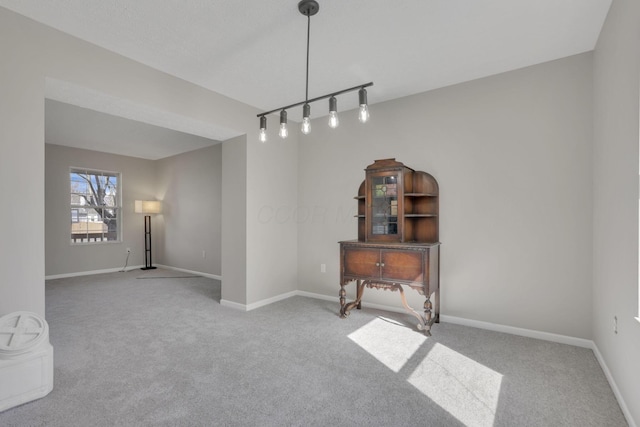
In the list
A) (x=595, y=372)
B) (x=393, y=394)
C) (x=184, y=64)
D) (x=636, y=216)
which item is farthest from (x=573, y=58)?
(x=184, y=64)

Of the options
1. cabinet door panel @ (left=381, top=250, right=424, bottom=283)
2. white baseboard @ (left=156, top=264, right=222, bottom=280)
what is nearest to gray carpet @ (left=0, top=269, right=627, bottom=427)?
cabinet door panel @ (left=381, top=250, right=424, bottom=283)

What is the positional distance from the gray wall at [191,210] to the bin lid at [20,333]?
3.88 m

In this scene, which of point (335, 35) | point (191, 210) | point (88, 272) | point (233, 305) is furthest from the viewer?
point (191, 210)

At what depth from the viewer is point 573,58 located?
9.02 ft

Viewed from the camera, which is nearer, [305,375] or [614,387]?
[614,387]

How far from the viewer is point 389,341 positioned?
2.83 m

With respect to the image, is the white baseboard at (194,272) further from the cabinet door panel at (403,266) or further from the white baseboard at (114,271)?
the cabinet door panel at (403,266)

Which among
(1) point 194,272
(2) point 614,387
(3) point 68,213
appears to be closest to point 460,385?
(2) point 614,387

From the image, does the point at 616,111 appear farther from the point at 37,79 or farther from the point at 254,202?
the point at 37,79

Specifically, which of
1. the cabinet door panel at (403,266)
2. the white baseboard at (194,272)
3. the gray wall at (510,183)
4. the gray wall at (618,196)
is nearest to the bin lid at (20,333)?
the cabinet door panel at (403,266)

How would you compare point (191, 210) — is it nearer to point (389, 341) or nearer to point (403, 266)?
point (403, 266)

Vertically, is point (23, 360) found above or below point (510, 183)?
below

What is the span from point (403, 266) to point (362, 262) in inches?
17.5

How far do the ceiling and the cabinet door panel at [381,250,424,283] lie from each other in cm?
176
